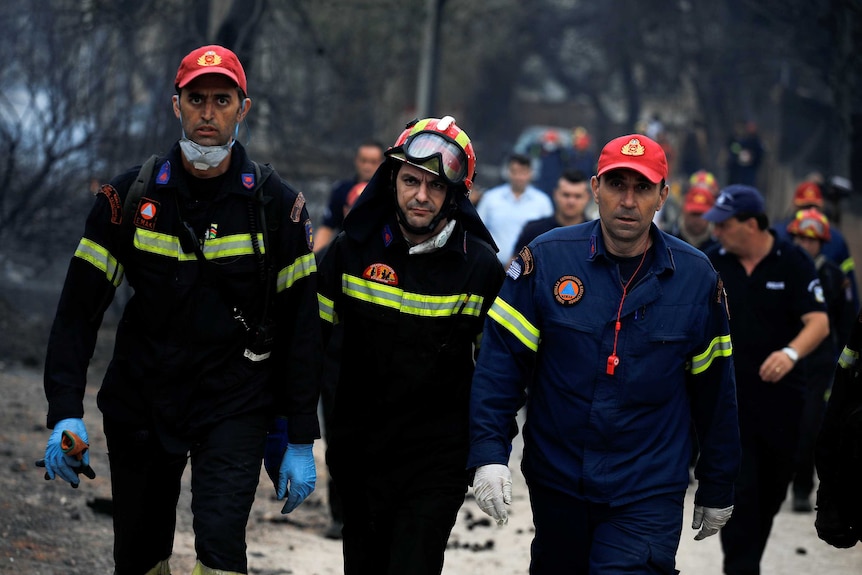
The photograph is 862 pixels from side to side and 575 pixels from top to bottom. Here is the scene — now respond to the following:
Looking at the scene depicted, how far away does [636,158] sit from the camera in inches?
178

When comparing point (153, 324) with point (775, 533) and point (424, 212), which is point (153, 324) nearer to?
point (424, 212)

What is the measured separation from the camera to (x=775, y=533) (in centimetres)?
880

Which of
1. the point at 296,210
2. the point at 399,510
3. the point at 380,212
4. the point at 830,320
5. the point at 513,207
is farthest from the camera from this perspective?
the point at 513,207

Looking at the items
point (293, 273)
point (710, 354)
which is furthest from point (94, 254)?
point (710, 354)

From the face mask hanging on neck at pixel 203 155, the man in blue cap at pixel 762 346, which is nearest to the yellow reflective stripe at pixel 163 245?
the face mask hanging on neck at pixel 203 155

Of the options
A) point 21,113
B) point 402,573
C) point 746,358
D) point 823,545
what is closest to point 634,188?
point 402,573

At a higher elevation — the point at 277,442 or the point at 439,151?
the point at 439,151

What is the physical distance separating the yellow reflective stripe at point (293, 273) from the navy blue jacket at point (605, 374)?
0.69 m

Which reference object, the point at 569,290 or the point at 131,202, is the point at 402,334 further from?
the point at 131,202

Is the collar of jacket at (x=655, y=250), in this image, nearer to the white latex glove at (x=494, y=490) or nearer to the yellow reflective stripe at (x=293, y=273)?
the white latex glove at (x=494, y=490)

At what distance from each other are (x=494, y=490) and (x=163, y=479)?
1175 mm

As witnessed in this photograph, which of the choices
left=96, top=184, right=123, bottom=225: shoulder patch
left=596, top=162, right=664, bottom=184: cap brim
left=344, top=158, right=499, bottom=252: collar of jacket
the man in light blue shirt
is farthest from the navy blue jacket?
the man in light blue shirt

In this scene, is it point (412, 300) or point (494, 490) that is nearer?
point (494, 490)

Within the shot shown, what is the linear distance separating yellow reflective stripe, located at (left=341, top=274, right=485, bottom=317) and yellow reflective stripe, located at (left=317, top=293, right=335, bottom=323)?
0.25 ft
